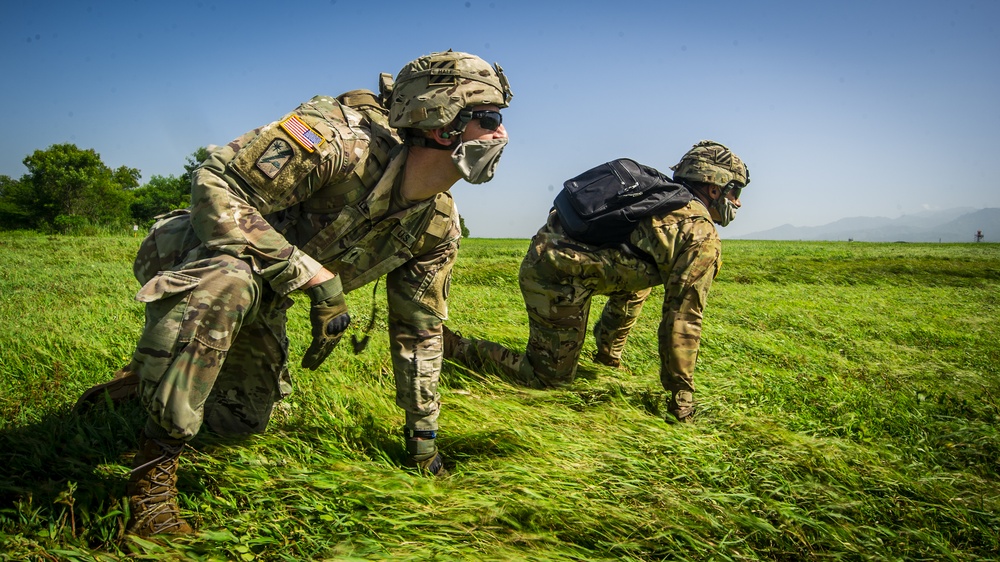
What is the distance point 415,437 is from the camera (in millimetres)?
2672

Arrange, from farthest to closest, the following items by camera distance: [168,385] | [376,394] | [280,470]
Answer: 1. [376,394]
2. [280,470]
3. [168,385]

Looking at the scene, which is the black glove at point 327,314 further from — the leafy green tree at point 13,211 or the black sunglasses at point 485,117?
the leafy green tree at point 13,211

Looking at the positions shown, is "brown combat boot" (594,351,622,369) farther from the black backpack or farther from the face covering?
the face covering

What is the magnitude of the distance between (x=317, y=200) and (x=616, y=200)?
1997 mm

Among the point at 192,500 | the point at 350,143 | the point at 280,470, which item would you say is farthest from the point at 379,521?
the point at 350,143

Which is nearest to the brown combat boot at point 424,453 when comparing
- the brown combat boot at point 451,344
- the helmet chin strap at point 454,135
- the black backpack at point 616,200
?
the helmet chin strap at point 454,135

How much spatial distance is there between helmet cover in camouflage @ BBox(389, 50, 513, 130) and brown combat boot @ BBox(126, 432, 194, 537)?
1544 mm

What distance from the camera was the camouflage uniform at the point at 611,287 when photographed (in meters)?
3.60

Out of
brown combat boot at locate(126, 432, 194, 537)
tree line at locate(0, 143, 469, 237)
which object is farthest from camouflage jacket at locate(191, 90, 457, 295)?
tree line at locate(0, 143, 469, 237)

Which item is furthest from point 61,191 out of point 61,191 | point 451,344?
point 451,344

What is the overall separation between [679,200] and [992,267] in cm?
1372

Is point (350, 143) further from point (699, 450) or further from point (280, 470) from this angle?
point (699, 450)

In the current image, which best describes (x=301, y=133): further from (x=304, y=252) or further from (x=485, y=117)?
(x=485, y=117)

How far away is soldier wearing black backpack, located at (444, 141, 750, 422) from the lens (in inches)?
143
